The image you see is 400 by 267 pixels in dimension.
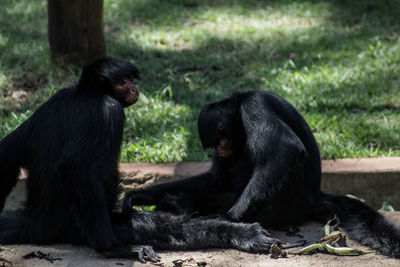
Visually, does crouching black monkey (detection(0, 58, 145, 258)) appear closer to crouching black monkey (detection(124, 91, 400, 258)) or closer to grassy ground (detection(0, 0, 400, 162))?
crouching black monkey (detection(124, 91, 400, 258))

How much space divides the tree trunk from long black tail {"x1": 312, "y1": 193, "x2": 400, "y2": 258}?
177 inches

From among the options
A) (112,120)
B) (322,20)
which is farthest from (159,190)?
(322,20)

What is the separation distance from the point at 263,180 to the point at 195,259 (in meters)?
0.86

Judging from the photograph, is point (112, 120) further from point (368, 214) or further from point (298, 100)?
point (298, 100)

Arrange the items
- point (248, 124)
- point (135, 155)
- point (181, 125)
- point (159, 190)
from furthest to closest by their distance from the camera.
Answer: point (181, 125), point (135, 155), point (159, 190), point (248, 124)

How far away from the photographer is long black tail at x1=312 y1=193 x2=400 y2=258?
445 centimetres

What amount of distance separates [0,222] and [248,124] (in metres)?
2.31

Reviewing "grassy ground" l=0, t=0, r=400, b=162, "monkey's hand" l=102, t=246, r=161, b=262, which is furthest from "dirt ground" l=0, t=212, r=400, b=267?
"grassy ground" l=0, t=0, r=400, b=162

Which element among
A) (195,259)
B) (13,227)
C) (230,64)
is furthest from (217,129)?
(230,64)

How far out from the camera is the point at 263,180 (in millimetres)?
4637

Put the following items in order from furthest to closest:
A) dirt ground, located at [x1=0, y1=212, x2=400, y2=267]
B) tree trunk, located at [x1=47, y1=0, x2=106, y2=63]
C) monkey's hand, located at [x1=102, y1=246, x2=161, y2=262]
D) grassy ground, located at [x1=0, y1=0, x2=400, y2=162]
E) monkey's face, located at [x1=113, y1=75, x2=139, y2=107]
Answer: tree trunk, located at [x1=47, y1=0, x2=106, y2=63] < grassy ground, located at [x1=0, y1=0, x2=400, y2=162] < monkey's face, located at [x1=113, y1=75, x2=139, y2=107] < monkey's hand, located at [x1=102, y1=246, x2=161, y2=262] < dirt ground, located at [x1=0, y1=212, x2=400, y2=267]

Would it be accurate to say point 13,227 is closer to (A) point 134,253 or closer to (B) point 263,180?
(A) point 134,253

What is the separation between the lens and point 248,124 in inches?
190

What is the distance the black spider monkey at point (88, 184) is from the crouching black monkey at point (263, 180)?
1.05ft
